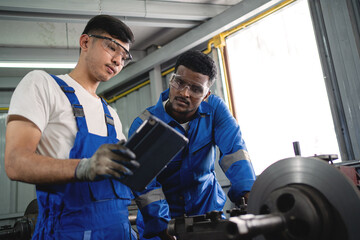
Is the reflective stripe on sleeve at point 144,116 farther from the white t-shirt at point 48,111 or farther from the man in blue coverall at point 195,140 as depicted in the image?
the white t-shirt at point 48,111

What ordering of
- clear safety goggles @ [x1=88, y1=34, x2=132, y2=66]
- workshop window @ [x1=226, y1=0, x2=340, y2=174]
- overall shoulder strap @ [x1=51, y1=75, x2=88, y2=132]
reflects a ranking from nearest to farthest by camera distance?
overall shoulder strap @ [x1=51, y1=75, x2=88, y2=132]
clear safety goggles @ [x1=88, y1=34, x2=132, y2=66]
workshop window @ [x1=226, y1=0, x2=340, y2=174]

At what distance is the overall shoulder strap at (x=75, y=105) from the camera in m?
Answer: 1.34

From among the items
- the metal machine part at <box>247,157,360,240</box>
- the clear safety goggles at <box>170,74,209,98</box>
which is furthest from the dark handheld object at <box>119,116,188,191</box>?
the clear safety goggles at <box>170,74,209,98</box>

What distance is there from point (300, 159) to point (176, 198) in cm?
93

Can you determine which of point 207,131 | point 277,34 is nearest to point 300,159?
point 207,131

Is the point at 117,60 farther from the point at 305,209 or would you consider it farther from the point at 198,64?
the point at 305,209

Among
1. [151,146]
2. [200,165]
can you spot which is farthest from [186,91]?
[151,146]

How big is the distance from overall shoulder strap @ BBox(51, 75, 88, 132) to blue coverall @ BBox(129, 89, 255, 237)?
51 centimetres

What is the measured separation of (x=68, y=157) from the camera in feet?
4.19

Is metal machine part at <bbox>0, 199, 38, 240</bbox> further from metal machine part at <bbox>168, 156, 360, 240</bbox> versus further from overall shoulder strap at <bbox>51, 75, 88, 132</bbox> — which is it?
metal machine part at <bbox>168, 156, 360, 240</bbox>

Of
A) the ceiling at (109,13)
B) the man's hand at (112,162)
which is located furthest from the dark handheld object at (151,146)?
the ceiling at (109,13)

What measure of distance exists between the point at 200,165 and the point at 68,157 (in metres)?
0.85

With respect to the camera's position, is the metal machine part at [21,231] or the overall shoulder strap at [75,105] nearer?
the overall shoulder strap at [75,105]

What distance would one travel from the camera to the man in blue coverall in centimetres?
185
